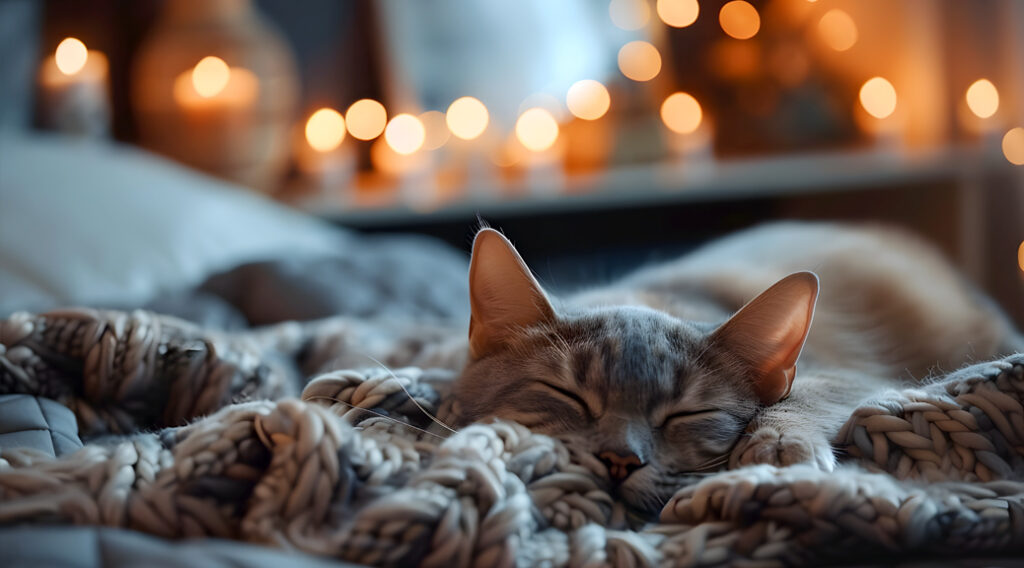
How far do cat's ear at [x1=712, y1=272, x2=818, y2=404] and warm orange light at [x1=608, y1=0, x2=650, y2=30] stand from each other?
92.9 inches

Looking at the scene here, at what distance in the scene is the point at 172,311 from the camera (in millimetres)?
1287

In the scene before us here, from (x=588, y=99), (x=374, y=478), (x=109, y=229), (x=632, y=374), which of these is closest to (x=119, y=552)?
(x=374, y=478)

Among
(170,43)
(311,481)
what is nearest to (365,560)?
(311,481)

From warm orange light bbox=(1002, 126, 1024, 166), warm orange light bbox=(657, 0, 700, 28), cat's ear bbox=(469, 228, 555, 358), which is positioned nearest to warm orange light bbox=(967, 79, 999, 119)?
warm orange light bbox=(1002, 126, 1024, 166)

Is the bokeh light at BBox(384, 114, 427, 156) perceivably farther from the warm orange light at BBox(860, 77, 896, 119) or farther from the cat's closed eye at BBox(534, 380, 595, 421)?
the cat's closed eye at BBox(534, 380, 595, 421)

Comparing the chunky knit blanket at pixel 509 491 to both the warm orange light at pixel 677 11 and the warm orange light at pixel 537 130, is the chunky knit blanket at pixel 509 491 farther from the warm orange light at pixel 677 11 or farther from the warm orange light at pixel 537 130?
the warm orange light at pixel 677 11

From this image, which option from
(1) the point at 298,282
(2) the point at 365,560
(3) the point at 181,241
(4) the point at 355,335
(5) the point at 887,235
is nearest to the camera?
(2) the point at 365,560

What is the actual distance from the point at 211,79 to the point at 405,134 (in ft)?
2.00

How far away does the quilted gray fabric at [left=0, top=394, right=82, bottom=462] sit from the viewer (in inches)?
30.5

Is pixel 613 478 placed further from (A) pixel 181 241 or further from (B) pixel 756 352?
(A) pixel 181 241

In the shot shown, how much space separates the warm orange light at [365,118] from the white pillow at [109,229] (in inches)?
41.1

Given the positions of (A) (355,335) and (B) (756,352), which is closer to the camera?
(B) (756,352)

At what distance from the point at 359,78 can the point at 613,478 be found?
2392 millimetres

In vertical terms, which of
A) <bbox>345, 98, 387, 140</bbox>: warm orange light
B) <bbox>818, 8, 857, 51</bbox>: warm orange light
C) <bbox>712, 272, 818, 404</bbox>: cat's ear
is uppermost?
<bbox>818, 8, 857, 51</bbox>: warm orange light
